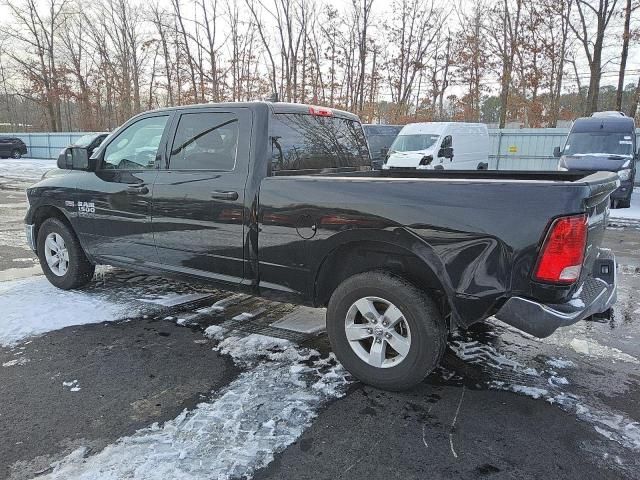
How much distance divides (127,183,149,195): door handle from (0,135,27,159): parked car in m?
34.2

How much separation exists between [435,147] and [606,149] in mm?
4747

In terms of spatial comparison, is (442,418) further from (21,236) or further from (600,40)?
(600,40)

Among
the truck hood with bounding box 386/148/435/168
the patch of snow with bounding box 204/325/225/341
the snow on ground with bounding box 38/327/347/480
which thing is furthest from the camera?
the truck hood with bounding box 386/148/435/168

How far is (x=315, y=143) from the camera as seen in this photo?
421cm

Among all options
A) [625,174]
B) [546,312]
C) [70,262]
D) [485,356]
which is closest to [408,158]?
[625,174]

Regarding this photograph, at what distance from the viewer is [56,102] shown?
4022 cm

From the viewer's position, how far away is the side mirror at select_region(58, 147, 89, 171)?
484cm

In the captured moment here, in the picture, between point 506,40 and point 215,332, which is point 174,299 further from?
point 506,40

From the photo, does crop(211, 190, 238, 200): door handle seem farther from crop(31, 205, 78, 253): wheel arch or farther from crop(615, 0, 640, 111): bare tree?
crop(615, 0, 640, 111): bare tree

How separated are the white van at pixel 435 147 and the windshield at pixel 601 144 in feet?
11.4

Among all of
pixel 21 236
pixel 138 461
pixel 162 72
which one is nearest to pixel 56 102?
pixel 162 72

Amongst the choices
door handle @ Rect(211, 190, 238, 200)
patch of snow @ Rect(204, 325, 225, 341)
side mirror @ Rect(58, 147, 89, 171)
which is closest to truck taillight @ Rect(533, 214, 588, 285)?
door handle @ Rect(211, 190, 238, 200)

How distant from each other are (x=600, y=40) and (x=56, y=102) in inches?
1553

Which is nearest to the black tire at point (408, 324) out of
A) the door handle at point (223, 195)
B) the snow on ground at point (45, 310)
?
the door handle at point (223, 195)
